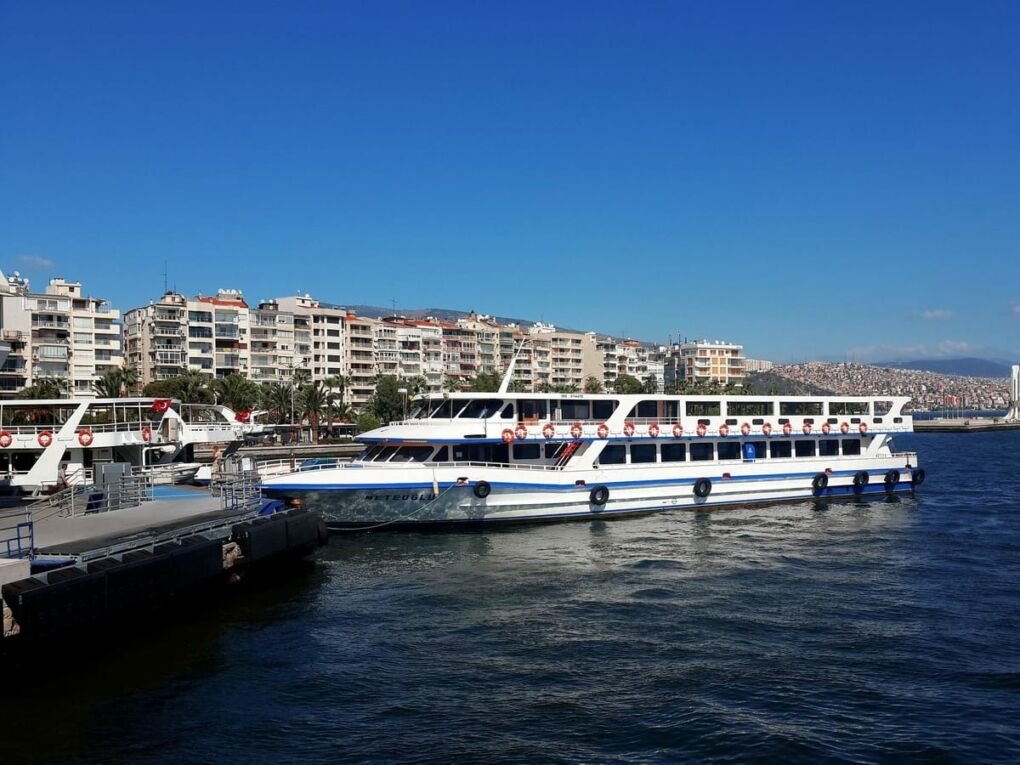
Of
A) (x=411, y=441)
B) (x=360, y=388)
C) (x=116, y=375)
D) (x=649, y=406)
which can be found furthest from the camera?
(x=360, y=388)

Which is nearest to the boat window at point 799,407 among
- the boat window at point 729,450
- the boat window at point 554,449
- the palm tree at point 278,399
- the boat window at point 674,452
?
the boat window at point 729,450

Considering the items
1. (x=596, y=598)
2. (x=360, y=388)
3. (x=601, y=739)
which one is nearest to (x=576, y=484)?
(x=596, y=598)

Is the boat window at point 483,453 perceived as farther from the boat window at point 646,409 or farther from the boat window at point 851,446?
the boat window at point 851,446

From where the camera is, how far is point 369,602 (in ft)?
65.4

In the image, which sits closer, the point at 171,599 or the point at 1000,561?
the point at 171,599

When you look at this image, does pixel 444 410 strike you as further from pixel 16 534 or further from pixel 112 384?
pixel 112 384

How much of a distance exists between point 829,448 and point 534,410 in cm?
1521

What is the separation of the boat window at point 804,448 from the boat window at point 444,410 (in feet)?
53.0

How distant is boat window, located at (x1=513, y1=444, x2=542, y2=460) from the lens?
1251 inches

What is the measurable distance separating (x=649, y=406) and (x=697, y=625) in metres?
17.3

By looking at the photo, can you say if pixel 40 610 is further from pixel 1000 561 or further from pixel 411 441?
pixel 1000 561

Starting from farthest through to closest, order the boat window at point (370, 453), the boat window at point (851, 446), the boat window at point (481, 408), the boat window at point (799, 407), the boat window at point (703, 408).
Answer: the boat window at point (851, 446)
the boat window at point (799, 407)
the boat window at point (703, 408)
the boat window at point (481, 408)
the boat window at point (370, 453)

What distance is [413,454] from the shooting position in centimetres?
3016

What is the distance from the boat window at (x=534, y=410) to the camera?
32.2 m
